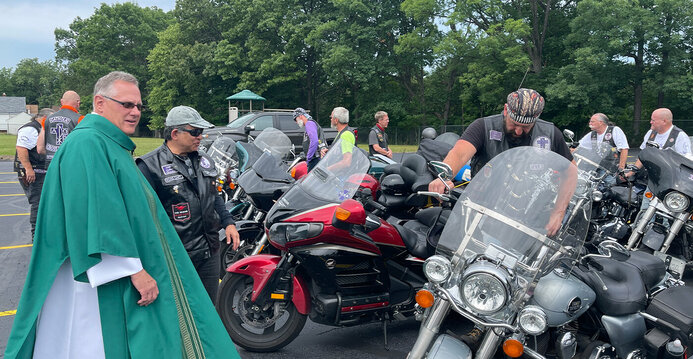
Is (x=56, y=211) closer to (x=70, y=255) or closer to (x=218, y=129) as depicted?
(x=70, y=255)

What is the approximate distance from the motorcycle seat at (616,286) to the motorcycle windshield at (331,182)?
5.82ft

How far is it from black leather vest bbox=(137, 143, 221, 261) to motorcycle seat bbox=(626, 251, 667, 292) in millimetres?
2681

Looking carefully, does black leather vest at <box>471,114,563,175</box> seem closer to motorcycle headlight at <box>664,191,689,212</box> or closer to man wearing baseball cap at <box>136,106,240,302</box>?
motorcycle headlight at <box>664,191,689,212</box>

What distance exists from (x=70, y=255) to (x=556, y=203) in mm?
2255

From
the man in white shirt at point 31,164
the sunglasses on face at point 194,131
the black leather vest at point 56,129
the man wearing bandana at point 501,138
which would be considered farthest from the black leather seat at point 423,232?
the man in white shirt at point 31,164

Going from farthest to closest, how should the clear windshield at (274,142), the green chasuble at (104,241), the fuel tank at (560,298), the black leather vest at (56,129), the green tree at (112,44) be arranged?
the green tree at (112,44) < the clear windshield at (274,142) < the black leather vest at (56,129) < the fuel tank at (560,298) < the green chasuble at (104,241)

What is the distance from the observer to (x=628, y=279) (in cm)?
308

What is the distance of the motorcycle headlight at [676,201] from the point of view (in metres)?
4.35

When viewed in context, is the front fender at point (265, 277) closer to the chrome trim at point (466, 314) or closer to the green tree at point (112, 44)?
the chrome trim at point (466, 314)

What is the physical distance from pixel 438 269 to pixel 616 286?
122 cm

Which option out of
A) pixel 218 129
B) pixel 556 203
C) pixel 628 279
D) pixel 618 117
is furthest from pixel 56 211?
pixel 618 117

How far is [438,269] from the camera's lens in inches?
101

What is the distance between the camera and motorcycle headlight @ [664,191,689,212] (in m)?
4.35

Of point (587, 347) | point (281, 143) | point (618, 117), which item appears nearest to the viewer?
point (587, 347)
